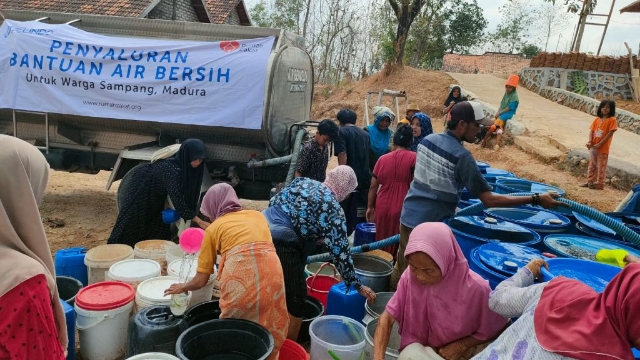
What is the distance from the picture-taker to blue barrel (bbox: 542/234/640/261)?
2.95m

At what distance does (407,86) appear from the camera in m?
15.9

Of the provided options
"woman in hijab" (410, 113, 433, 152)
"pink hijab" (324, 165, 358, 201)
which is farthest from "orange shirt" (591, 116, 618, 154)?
"pink hijab" (324, 165, 358, 201)

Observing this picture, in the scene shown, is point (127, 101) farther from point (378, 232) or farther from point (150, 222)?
point (378, 232)

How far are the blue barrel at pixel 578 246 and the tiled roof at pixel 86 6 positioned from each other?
11131 millimetres

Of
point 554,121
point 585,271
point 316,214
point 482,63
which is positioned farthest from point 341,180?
point 482,63

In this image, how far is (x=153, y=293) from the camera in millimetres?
3074

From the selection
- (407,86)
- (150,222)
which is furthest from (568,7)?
(150,222)

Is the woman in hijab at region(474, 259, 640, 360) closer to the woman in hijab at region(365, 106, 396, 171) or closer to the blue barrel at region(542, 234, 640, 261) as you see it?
the blue barrel at region(542, 234, 640, 261)

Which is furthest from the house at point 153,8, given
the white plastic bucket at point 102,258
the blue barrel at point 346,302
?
the blue barrel at point 346,302

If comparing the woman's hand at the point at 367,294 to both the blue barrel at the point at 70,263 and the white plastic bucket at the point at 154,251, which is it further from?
the blue barrel at the point at 70,263

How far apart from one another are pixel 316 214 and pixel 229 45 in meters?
3.32

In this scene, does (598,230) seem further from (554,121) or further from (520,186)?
(554,121)

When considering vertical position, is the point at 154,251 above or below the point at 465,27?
below

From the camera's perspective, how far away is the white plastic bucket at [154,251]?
3777 mm
